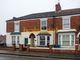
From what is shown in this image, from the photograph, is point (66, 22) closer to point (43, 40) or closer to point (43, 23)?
point (43, 23)

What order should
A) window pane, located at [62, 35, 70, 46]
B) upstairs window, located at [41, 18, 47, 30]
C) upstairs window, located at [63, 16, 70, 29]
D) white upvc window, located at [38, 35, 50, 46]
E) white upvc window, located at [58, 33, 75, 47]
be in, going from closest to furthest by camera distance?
white upvc window, located at [58, 33, 75, 47] → window pane, located at [62, 35, 70, 46] → upstairs window, located at [63, 16, 70, 29] → white upvc window, located at [38, 35, 50, 46] → upstairs window, located at [41, 18, 47, 30]

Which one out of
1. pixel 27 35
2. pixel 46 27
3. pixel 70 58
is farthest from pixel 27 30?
pixel 70 58

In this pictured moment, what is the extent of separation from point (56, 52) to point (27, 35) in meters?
13.3

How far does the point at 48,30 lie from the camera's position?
49781 mm

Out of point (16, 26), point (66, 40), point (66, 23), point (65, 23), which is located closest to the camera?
point (66, 40)

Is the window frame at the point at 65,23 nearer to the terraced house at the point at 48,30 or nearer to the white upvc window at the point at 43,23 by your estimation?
the terraced house at the point at 48,30

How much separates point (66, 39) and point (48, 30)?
4.10m

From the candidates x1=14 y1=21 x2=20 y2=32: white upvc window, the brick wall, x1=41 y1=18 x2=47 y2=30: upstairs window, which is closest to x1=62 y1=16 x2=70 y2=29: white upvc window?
x1=41 y1=18 x2=47 y2=30: upstairs window

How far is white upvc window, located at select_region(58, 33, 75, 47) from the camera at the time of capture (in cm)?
4616

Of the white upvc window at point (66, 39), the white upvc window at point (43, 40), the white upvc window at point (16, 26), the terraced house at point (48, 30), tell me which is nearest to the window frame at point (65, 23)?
the terraced house at point (48, 30)

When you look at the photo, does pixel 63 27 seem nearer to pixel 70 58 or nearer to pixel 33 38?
pixel 33 38

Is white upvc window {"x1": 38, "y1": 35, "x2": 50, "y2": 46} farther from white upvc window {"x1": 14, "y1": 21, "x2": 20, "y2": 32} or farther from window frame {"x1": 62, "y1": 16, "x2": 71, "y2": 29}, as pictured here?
white upvc window {"x1": 14, "y1": 21, "x2": 20, "y2": 32}

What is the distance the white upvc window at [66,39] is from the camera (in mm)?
46162

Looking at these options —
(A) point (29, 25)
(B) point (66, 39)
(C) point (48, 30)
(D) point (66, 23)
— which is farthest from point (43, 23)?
(B) point (66, 39)
